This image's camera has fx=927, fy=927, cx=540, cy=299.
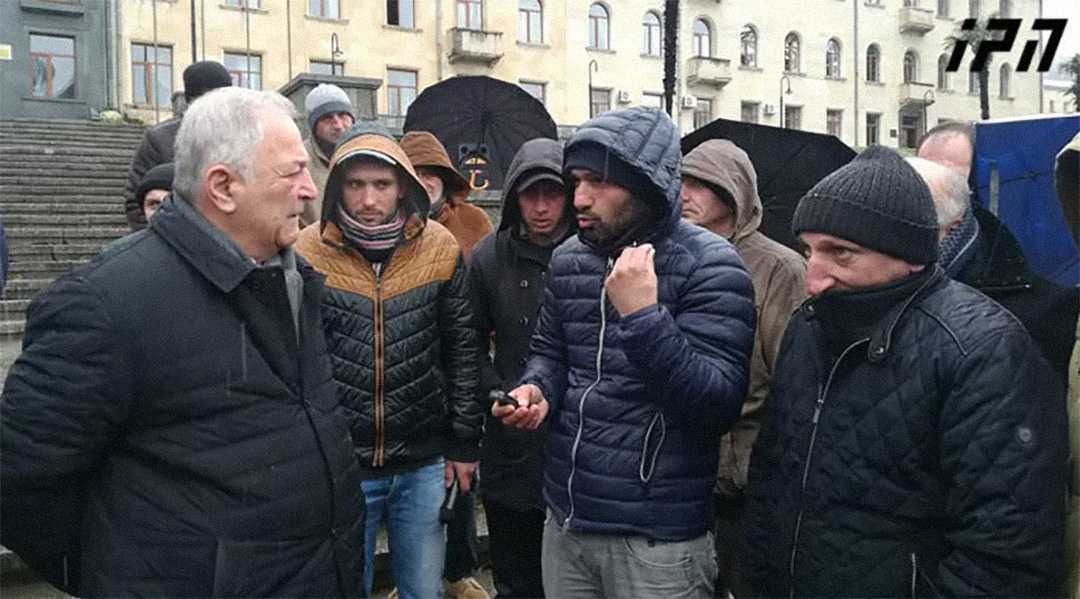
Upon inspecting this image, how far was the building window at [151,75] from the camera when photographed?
27.2 meters

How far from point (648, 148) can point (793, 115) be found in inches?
1568

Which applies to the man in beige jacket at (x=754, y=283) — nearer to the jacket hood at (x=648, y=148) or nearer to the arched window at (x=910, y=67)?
the jacket hood at (x=648, y=148)

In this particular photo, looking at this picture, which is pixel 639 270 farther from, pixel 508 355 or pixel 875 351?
pixel 508 355

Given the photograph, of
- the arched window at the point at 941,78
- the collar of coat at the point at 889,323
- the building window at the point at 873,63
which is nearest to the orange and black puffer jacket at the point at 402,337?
the collar of coat at the point at 889,323

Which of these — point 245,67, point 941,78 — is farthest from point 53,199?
point 941,78

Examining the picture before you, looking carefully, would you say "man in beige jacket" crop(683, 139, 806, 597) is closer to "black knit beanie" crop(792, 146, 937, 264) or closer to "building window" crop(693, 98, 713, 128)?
"black knit beanie" crop(792, 146, 937, 264)

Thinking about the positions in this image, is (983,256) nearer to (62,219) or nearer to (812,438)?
(812,438)

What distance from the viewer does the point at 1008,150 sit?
3.76 m

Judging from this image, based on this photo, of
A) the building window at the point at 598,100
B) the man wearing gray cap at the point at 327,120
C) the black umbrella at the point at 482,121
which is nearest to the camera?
the man wearing gray cap at the point at 327,120

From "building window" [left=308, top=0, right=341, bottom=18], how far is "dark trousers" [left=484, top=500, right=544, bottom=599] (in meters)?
29.3

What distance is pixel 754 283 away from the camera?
3207 millimetres

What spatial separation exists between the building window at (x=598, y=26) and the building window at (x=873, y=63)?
13465 mm

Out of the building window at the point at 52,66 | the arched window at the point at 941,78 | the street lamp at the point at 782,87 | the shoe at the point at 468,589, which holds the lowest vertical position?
the shoe at the point at 468,589

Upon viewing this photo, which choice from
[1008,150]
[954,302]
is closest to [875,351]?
[954,302]
